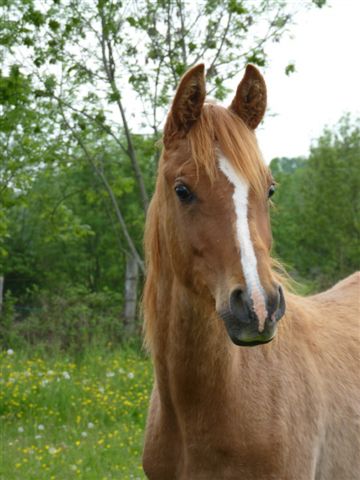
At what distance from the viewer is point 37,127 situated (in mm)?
9336

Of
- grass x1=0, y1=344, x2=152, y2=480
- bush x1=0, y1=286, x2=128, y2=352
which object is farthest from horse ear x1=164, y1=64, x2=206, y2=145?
bush x1=0, y1=286, x2=128, y2=352

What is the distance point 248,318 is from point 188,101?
1.14 metres

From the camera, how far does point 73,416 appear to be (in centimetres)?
788

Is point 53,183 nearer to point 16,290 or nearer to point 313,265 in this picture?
point 16,290

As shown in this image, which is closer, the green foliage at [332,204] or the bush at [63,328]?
the bush at [63,328]

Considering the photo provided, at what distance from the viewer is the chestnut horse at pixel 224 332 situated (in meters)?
2.92

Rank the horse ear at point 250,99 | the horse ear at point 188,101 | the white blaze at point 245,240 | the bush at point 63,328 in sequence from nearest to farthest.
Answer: the white blaze at point 245,240 → the horse ear at point 188,101 → the horse ear at point 250,99 → the bush at point 63,328

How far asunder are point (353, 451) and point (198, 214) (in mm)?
1617

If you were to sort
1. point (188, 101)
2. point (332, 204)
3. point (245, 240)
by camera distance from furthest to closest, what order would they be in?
point (332, 204), point (188, 101), point (245, 240)

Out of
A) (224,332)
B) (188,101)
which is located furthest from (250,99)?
(224,332)

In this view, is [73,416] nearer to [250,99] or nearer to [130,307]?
[250,99]

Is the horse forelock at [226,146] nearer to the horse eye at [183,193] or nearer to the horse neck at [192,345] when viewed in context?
the horse eye at [183,193]

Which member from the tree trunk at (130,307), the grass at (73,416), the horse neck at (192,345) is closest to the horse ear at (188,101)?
the horse neck at (192,345)

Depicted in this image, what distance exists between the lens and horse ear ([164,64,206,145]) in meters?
3.26
